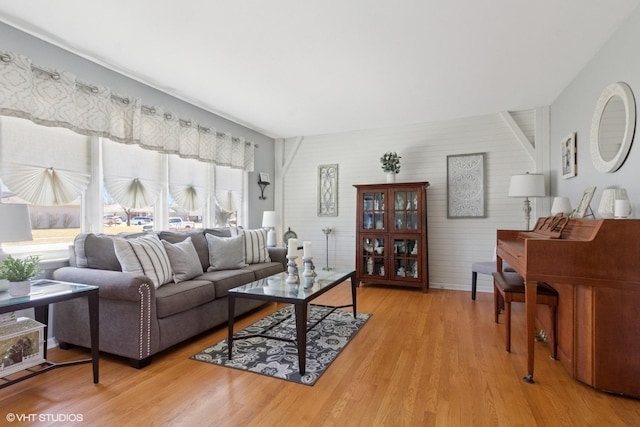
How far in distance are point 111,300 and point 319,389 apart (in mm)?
1606

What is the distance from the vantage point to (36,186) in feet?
8.59

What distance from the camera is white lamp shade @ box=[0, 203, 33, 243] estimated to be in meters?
1.82

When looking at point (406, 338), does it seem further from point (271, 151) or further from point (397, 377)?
point (271, 151)

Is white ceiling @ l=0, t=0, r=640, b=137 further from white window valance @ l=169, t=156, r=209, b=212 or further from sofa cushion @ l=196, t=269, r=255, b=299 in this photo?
sofa cushion @ l=196, t=269, r=255, b=299

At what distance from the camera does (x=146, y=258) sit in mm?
2672

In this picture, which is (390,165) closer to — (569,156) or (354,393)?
(569,156)

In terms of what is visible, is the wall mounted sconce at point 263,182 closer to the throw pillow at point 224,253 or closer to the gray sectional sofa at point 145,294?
the throw pillow at point 224,253

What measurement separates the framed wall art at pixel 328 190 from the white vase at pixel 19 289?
4089 mm

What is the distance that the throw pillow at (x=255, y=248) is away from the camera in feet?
12.9

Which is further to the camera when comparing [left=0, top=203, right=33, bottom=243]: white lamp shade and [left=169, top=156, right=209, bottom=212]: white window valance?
[left=169, top=156, right=209, bottom=212]: white window valance

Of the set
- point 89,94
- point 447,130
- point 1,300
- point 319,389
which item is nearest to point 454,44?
point 447,130

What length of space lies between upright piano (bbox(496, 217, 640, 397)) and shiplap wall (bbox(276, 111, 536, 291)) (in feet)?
8.40

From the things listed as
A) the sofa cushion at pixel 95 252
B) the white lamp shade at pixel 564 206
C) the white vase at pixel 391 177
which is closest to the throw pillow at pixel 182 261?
the sofa cushion at pixel 95 252

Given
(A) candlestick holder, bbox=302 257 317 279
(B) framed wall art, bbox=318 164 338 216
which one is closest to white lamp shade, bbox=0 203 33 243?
(A) candlestick holder, bbox=302 257 317 279
